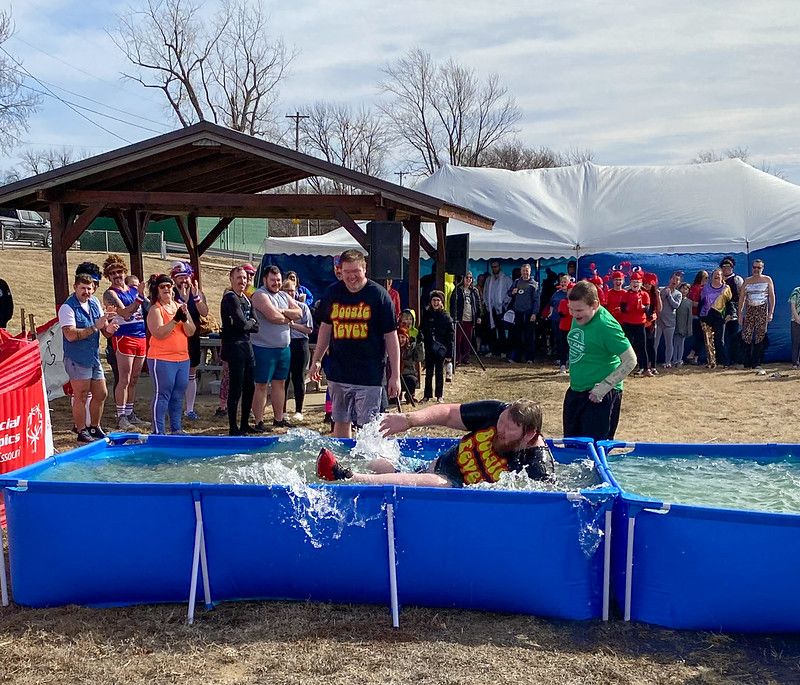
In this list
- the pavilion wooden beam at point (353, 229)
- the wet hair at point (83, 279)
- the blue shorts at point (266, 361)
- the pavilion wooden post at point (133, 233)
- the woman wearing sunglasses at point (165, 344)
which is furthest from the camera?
the pavilion wooden post at point (133, 233)

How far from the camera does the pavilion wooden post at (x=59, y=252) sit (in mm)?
10281

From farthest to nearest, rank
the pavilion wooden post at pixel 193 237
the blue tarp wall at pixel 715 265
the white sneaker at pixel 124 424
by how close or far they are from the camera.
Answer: the blue tarp wall at pixel 715 265
the pavilion wooden post at pixel 193 237
the white sneaker at pixel 124 424

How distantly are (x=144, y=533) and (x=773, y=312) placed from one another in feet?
44.6

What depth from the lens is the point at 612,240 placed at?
54.6 feet

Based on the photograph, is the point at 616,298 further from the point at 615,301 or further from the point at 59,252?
the point at 59,252

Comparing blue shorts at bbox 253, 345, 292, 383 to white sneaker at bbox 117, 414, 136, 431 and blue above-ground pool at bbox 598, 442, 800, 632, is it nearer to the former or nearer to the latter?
white sneaker at bbox 117, 414, 136, 431

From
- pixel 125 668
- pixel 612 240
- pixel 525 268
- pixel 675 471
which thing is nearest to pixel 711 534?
pixel 675 471

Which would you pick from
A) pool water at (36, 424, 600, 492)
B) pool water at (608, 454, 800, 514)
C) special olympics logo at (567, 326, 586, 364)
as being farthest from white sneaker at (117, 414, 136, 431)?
pool water at (608, 454, 800, 514)

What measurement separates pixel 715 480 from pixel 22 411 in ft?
14.7

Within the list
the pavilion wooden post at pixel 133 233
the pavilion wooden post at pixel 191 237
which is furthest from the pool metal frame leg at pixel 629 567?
the pavilion wooden post at pixel 191 237

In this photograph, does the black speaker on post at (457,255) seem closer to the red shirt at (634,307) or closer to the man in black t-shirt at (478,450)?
the red shirt at (634,307)

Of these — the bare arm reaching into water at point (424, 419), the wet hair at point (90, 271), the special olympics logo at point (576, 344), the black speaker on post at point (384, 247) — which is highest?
the black speaker on post at point (384, 247)

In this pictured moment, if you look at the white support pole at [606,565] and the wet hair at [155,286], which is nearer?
the white support pole at [606,565]

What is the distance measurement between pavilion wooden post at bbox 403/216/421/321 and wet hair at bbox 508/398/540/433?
7.45 metres
